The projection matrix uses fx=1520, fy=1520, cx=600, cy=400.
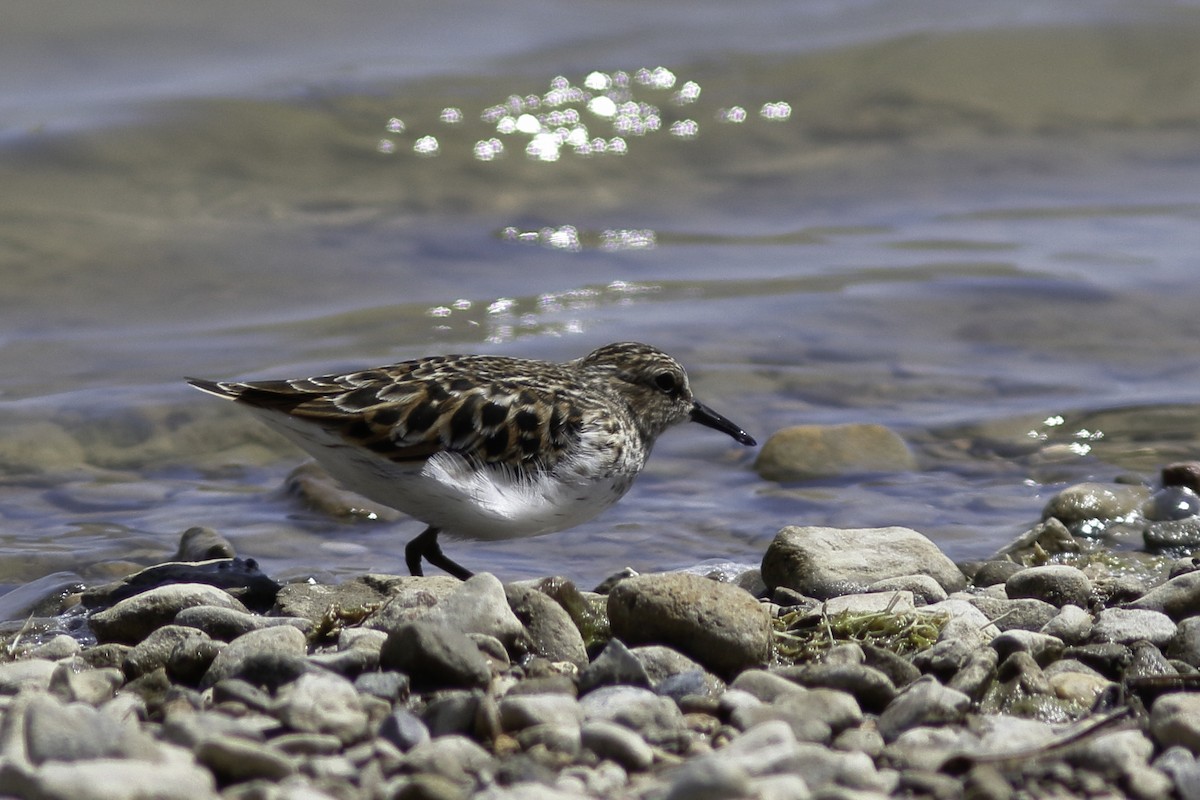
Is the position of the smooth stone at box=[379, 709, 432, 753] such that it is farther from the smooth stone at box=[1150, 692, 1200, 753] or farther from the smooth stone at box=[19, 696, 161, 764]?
the smooth stone at box=[1150, 692, 1200, 753]

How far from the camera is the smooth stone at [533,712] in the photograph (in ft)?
14.5

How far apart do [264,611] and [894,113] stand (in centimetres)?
1193

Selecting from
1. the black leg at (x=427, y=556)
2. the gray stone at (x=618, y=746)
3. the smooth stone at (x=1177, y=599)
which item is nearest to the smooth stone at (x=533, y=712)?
the gray stone at (x=618, y=746)

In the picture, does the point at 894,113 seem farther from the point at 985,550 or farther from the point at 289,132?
the point at 985,550

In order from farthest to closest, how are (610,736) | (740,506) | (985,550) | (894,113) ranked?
(894,113) < (740,506) < (985,550) < (610,736)

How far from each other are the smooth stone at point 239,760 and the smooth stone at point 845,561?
3.16m

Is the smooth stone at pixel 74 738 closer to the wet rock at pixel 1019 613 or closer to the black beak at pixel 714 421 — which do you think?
the wet rock at pixel 1019 613

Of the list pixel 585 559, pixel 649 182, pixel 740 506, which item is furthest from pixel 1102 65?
pixel 585 559

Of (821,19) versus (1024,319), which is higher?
(821,19)

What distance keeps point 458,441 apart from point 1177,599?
3027 millimetres

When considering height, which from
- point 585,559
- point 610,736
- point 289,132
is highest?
point 289,132

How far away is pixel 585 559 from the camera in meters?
8.13

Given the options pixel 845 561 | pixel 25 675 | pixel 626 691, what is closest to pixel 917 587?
pixel 845 561

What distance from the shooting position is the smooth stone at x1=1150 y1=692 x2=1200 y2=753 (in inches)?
172
